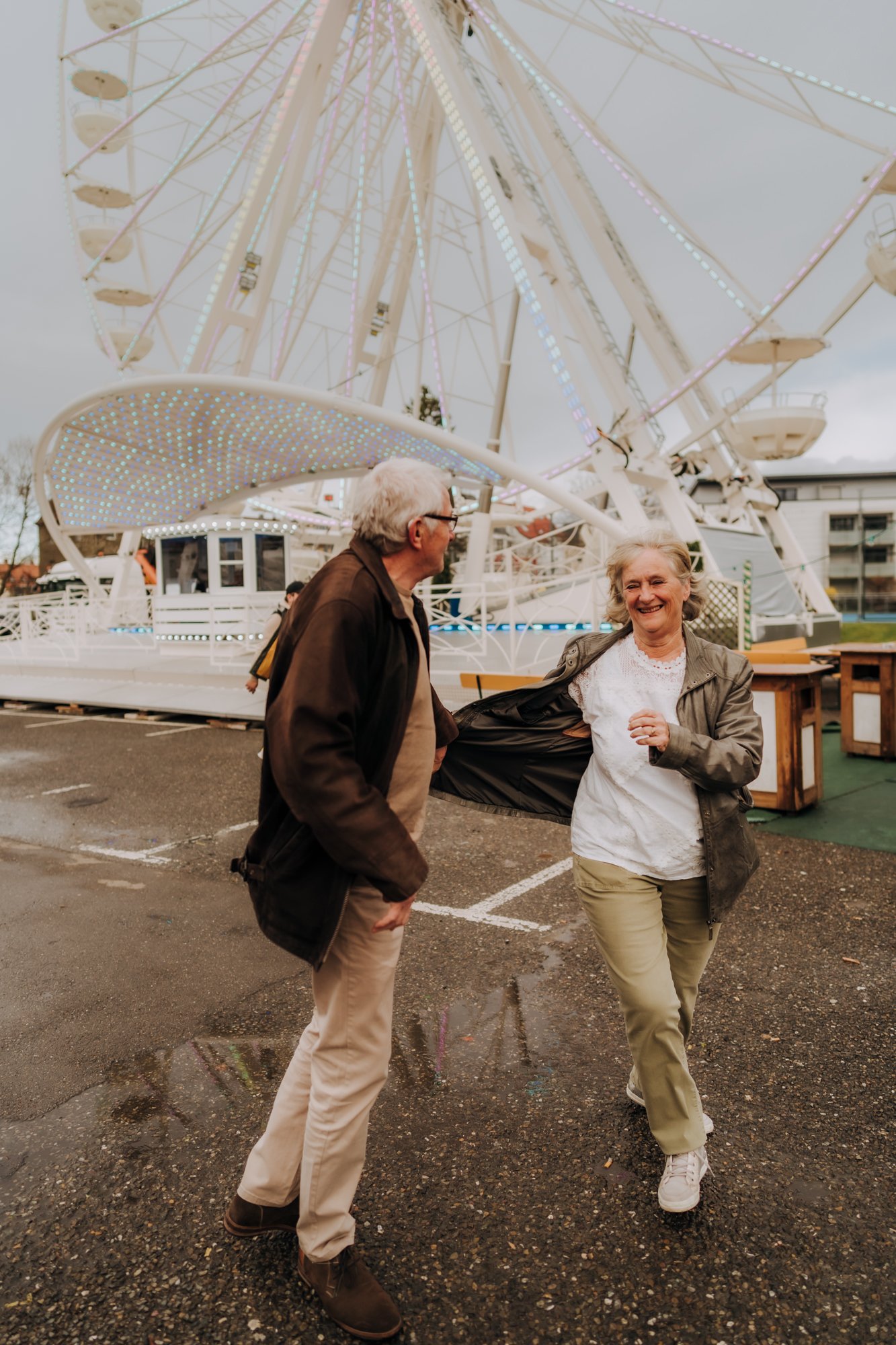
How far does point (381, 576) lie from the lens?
2125 mm

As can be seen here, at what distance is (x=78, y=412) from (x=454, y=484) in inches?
286

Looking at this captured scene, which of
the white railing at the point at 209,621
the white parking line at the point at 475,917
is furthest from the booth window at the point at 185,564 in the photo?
the white parking line at the point at 475,917

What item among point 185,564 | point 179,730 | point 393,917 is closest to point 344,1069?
point 393,917

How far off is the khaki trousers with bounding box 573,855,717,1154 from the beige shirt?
2.10 ft

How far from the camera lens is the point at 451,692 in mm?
12688

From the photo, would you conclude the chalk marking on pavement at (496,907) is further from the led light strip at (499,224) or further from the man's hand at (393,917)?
the led light strip at (499,224)

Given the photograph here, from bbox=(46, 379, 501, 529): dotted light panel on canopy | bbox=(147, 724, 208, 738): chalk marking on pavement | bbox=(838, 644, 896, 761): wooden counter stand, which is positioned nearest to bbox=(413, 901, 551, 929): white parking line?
bbox=(838, 644, 896, 761): wooden counter stand

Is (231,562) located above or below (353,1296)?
above

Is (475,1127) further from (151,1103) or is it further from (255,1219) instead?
(151,1103)

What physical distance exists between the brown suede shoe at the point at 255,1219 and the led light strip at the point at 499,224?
1552 centimetres

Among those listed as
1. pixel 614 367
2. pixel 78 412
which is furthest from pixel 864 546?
pixel 78 412

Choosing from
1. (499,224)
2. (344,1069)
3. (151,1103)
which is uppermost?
(499,224)

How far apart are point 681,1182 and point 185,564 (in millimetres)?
19686

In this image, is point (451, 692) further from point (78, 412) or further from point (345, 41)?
point (345, 41)
